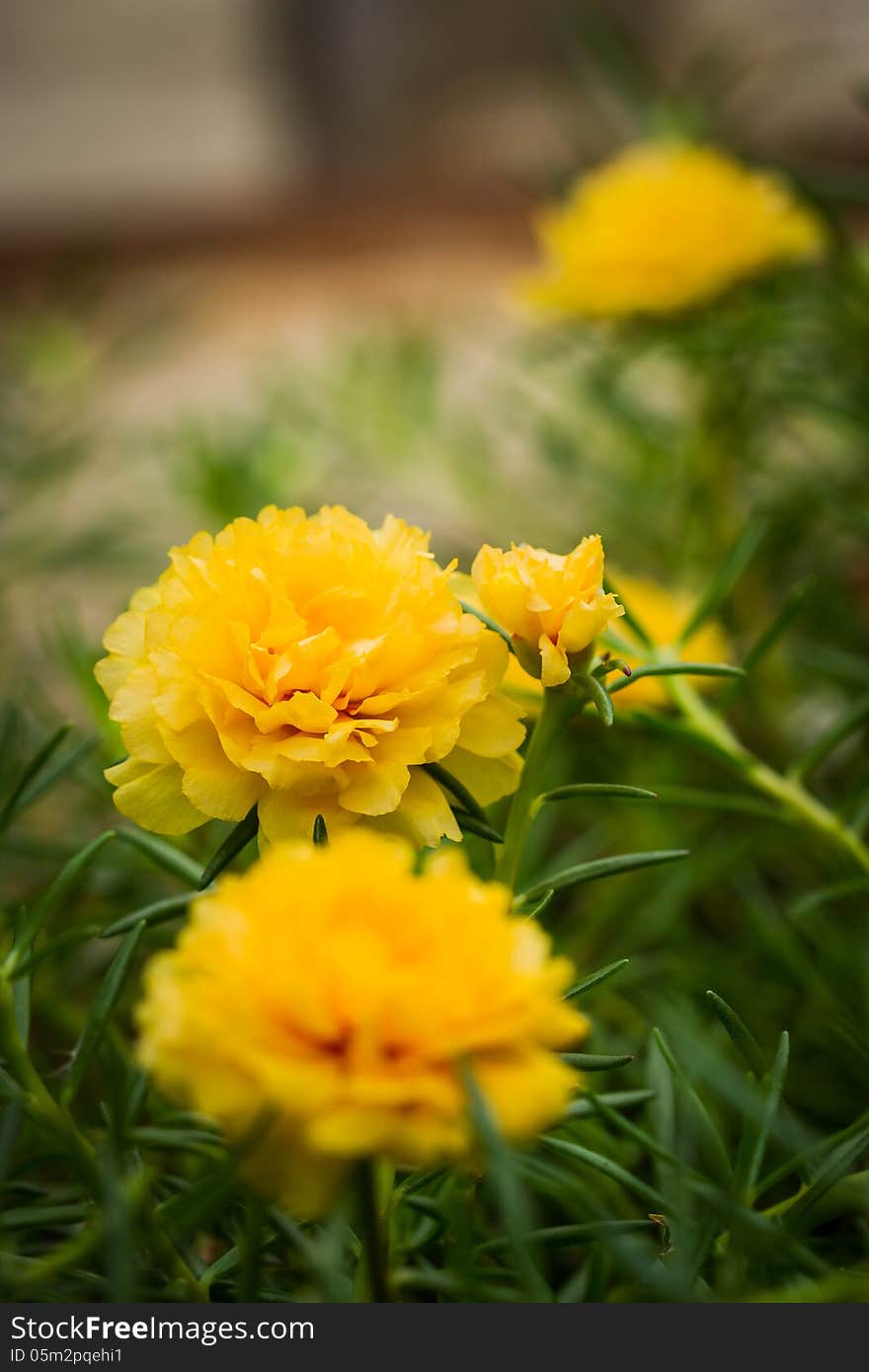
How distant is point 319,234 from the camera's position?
1.40 meters

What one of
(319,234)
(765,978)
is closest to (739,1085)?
(765,978)

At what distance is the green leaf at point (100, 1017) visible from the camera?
0.19 metres

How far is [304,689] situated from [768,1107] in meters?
0.11

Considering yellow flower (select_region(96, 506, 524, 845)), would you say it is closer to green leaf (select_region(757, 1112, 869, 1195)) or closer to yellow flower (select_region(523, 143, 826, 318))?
green leaf (select_region(757, 1112, 869, 1195))

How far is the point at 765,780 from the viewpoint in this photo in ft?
0.91

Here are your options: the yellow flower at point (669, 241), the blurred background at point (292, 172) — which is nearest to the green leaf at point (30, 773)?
the yellow flower at point (669, 241)

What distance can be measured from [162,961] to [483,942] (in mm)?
41

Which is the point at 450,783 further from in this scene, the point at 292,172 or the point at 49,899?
the point at 292,172

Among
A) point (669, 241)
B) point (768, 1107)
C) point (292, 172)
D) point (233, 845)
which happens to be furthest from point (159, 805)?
point (292, 172)

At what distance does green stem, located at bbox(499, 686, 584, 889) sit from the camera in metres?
0.20

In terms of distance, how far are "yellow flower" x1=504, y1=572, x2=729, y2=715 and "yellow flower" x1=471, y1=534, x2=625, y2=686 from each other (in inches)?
1.8

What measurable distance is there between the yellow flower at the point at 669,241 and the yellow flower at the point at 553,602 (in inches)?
11.8

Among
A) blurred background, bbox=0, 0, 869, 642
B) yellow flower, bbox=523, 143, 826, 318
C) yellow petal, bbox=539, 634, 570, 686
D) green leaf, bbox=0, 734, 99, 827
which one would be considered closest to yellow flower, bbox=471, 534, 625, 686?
yellow petal, bbox=539, 634, 570, 686

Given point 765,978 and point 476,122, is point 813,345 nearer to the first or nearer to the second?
point 765,978
